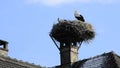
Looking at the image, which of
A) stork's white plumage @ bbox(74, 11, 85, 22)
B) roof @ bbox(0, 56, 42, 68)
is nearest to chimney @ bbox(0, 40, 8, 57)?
roof @ bbox(0, 56, 42, 68)

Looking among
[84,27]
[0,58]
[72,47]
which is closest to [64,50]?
[72,47]

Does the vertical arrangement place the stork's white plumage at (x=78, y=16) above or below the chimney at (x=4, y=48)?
above

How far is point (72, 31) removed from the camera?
2952cm

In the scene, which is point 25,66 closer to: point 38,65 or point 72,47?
point 38,65

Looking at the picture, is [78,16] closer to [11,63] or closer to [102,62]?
[102,62]

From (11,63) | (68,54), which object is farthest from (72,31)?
(11,63)

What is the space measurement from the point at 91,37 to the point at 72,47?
7.00 ft

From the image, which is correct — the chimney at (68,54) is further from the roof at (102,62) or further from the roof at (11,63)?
the roof at (11,63)

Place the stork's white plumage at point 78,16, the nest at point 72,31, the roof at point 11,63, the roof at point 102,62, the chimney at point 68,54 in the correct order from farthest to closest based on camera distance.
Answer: the stork's white plumage at point 78,16 < the nest at point 72,31 < the chimney at point 68,54 < the roof at point 102,62 < the roof at point 11,63

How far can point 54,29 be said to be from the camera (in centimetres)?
2984

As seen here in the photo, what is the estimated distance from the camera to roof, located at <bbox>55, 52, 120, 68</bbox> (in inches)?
1003

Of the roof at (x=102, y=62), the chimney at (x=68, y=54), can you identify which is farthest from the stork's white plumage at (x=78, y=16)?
the roof at (x=102, y=62)

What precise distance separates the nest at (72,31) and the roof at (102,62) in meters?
2.02

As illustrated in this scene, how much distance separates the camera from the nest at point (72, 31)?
29.4 metres
